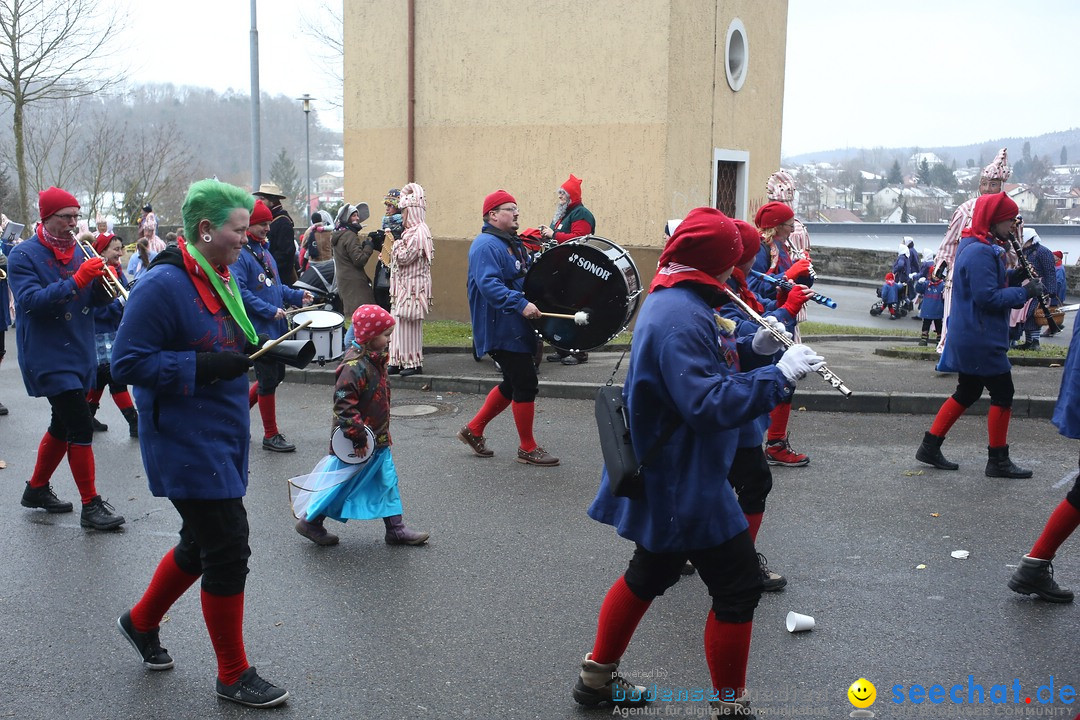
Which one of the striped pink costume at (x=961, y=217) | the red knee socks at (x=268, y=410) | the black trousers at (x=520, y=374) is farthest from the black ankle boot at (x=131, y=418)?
the striped pink costume at (x=961, y=217)

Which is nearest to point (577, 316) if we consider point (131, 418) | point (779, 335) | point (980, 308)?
point (980, 308)

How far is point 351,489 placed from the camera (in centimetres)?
575

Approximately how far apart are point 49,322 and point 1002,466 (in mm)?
6054

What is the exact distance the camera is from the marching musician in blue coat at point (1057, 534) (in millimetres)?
4770

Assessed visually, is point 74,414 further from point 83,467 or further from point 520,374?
point 520,374

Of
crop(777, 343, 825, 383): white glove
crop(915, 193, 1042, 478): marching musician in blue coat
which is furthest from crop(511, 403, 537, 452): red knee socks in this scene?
crop(777, 343, 825, 383): white glove

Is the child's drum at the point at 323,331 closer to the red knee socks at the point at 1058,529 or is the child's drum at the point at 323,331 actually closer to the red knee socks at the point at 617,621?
the red knee socks at the point at 617,621

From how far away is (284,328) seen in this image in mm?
7570

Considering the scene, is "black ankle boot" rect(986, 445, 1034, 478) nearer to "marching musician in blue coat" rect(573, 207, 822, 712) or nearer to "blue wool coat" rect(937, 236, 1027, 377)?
"blue wool coat" rect(937, 236, 1027, 377)

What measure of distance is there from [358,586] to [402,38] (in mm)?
12172

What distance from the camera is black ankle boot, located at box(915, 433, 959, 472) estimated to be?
729cm

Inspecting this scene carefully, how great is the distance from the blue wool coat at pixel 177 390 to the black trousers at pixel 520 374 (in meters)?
3.63

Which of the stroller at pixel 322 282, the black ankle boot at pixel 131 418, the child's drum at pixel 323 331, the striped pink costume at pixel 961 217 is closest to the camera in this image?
the child's drum at pixel 323 331

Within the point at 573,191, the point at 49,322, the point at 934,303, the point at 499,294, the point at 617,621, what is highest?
the point at 573,191
